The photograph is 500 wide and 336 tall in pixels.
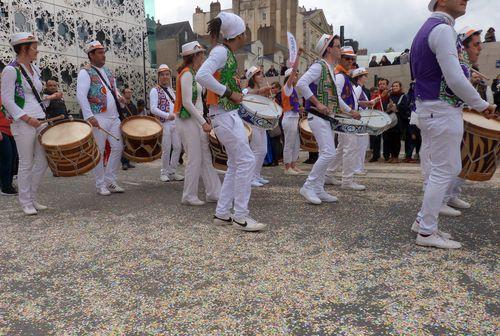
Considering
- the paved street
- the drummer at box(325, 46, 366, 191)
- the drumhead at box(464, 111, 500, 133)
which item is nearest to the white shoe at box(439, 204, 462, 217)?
the paved street

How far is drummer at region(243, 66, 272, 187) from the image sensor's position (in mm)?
6270

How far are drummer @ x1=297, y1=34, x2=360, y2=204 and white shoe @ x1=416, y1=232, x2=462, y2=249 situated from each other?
1.73m

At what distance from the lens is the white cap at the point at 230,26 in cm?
372

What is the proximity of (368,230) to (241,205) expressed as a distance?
120cm

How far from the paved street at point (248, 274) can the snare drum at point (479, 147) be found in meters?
0.55

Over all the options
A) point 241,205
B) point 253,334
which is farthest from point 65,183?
point 253,334

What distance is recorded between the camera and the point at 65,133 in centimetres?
485

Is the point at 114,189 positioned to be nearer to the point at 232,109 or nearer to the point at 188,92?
the point at 188,92

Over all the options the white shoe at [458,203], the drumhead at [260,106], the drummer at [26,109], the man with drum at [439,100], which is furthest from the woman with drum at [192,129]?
the white shoe at [458,203]

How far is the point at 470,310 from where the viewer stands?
7.45ft

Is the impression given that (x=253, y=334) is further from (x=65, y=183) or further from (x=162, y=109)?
(x=65, y=183)

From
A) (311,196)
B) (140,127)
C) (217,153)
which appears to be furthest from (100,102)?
(311,196)

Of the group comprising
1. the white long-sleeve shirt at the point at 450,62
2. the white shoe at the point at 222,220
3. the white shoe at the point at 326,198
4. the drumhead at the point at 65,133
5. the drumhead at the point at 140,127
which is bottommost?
the white shoe at the point at 326,198

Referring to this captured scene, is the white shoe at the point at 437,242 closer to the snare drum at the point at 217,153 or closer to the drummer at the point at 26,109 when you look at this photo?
the snare drum at the point at 217,153
